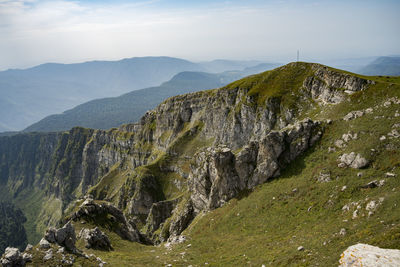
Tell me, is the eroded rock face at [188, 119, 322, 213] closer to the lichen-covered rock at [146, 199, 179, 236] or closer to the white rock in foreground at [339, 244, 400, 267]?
the white rock in foreground at [339, 244, 400, 267]

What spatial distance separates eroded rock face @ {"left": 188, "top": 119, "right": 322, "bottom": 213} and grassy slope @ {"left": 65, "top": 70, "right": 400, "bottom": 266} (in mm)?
2629

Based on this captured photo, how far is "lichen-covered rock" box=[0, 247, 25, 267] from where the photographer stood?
2944 centimetres

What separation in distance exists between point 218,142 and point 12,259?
9320 centimetres

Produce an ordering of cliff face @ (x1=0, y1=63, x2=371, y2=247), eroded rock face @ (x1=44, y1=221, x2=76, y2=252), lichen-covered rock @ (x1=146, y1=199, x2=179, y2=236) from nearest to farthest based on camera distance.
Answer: eroded rock face @ (x1=44, y1=221, x2=76, y2=252) → cliff face @ (x1=0, y1=63, x2=371, y2=247) → lichen-covered rock @ (x1=146, y1=199, x2=179, y2=236)

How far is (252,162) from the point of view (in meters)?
60.9

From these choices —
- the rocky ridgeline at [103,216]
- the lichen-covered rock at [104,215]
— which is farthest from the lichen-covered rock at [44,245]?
the lichen-covered rock at [104,215]

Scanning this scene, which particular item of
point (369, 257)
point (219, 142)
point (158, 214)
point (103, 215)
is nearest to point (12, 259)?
point (103, 215)

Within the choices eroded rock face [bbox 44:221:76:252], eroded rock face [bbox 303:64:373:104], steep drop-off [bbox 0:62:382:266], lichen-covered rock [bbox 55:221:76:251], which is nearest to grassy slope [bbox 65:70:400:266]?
steep drop-off [bbox 0:62:382:266]

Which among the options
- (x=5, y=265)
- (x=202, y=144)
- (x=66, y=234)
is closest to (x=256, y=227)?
(x=66, y=234)

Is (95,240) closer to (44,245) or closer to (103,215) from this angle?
(44,245)

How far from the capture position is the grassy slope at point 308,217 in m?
27.2

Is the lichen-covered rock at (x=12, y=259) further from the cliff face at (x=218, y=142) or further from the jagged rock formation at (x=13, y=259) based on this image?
the cliff face at (x=218, y=142)

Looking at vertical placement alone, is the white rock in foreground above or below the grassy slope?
above

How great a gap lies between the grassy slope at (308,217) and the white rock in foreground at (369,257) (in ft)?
10.7
